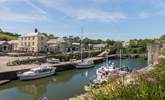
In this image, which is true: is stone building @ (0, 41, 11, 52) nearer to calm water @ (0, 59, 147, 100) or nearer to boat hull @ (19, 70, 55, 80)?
boat hull @ (19, 70, 55, 80)

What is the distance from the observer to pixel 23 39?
89375 millimetres

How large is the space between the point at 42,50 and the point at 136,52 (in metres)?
44.1

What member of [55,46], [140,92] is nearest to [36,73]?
[140,92]

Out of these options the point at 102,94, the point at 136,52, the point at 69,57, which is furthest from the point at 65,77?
the point at 136,52

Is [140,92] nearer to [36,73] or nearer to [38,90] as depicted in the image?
[38,90]

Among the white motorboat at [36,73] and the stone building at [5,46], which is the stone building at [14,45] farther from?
the white motorboat at [36,73]

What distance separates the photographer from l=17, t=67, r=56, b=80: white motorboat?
128 ft

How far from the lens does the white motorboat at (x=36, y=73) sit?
38938mm

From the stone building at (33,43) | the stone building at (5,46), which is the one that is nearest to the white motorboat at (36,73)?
the stone building at (33,43)

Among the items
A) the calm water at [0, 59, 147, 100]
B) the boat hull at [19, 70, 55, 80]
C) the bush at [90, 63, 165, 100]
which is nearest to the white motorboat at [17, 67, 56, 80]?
the boat hull at [19, 70, 55, 80]

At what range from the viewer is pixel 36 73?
134ft

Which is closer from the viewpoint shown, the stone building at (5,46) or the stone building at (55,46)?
the stone building at (5,46)

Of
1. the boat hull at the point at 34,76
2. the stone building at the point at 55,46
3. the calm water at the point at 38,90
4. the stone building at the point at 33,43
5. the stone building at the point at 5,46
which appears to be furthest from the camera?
the stone building at the point at 55,46

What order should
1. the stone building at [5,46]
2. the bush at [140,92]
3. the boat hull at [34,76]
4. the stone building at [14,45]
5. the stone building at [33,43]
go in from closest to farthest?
1. the bush at [140,92]
2. the boat hull at [34,76]
3. the stone building at [33,43]
4. the stone building at [5,46]
5. the stone building at [14,45]
